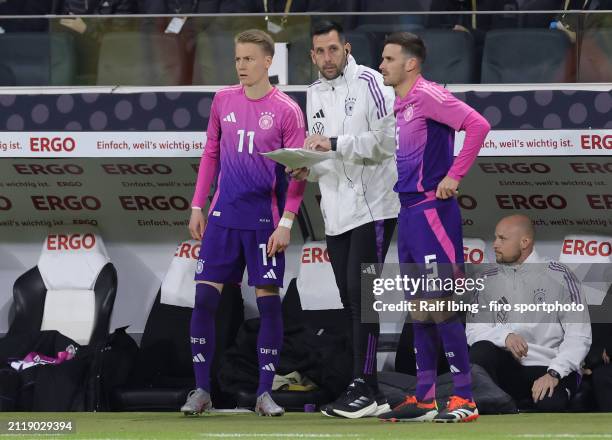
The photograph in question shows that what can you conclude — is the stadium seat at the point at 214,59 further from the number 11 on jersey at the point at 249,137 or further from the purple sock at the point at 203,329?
the purple sock at the point at 203,329

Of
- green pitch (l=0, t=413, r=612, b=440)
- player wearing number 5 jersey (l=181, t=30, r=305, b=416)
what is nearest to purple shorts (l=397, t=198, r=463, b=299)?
green pitch (l=0, t=413, r=612, b=440)

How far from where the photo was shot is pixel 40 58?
7773mm

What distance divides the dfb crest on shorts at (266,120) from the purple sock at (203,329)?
800mm

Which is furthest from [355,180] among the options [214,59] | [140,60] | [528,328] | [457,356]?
[140,60]

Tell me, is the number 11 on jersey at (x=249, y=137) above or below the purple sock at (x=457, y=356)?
above

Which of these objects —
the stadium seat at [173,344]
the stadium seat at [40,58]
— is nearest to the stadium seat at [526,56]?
the stadium seat at [173,344]

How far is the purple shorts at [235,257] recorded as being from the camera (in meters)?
6.16

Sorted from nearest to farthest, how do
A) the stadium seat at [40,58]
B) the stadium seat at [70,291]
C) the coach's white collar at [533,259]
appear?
the coach's white collar at [533,259], the stadium seat at [40,58], the stadium seat at [70,291]

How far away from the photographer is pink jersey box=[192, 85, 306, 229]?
6207 mm

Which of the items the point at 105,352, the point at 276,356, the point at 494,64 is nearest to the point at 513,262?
the point at 494,64

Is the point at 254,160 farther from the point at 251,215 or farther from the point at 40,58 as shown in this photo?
the point at 40,58

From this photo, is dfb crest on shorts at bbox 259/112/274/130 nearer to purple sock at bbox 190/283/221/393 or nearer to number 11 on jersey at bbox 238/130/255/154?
number 11 on jersey at bbox 238/130/255/154

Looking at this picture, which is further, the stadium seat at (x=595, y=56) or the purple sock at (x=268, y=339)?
the stadium seat at (x=595, y=56)

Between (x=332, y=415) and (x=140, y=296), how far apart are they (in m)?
2.73
